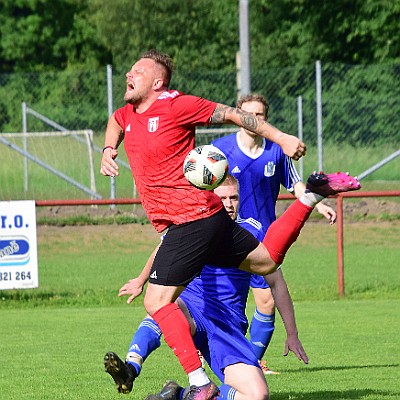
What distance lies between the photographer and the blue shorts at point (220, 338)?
662 centimetres

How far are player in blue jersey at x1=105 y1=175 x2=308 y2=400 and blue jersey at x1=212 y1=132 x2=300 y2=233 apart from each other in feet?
5.30

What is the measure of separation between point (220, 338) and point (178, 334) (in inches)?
19.3

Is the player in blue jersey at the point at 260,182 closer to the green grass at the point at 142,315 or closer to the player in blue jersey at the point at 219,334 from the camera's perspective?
the green grass at the point at 142,315

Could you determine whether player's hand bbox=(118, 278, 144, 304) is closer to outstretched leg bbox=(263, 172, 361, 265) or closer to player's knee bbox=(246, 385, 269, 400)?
outstretched leg bbox=(263, 172, 361, 265)

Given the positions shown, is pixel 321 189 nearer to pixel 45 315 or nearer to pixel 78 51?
pixel 45 315

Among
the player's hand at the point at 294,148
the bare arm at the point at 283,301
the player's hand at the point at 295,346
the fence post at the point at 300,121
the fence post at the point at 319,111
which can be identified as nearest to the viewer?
the player's hand at the point at 294,148

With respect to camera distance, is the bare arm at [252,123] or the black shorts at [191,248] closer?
the bare arm at [252,123]

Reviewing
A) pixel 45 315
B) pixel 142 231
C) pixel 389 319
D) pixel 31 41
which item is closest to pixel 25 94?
Answer: pixel 142 231

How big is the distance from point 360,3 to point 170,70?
26.4 meters

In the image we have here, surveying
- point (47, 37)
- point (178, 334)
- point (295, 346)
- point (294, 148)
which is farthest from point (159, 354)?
point (47, 37)

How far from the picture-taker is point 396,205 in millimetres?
20578

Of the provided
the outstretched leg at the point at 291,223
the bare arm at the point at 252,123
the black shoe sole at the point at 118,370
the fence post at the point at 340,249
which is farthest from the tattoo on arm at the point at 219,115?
the fence post at the point at 340,249

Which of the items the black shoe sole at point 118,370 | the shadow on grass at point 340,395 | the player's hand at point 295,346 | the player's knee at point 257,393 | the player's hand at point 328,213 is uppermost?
the player's hand at point 328,213

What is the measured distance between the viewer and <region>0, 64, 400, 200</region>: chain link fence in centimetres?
2080
